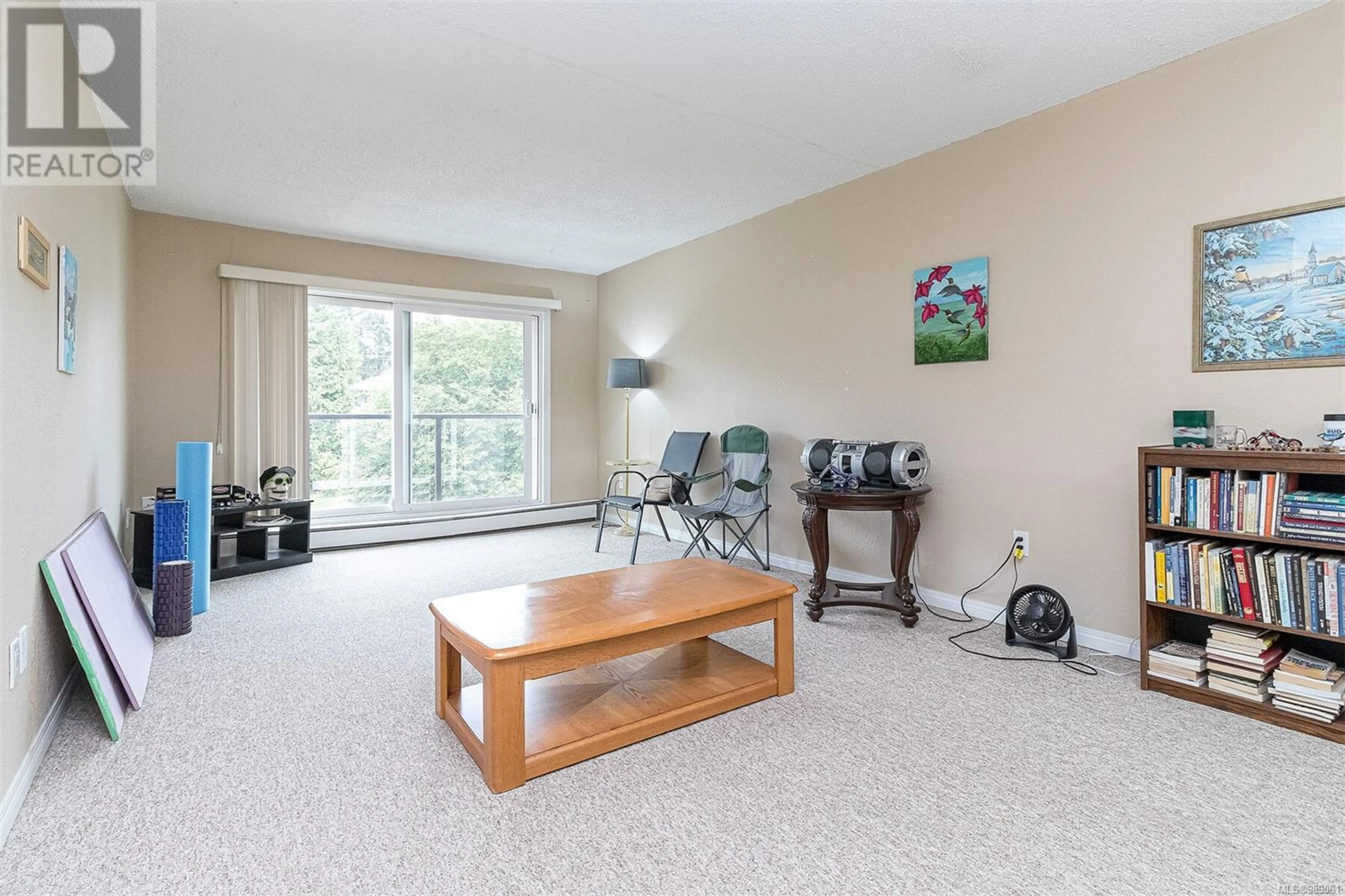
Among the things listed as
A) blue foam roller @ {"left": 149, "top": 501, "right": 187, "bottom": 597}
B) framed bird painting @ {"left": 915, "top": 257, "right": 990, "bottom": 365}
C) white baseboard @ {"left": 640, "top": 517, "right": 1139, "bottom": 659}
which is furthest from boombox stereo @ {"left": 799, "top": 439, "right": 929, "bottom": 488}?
blue foam roller @ {"left": 149, "top": 501, "right": 187, "bottom": 597}

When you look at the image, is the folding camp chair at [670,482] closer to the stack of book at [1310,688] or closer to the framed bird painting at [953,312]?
the framed bird painting at [953,312]

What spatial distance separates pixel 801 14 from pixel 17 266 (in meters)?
2.58

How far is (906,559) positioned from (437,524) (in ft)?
13.0

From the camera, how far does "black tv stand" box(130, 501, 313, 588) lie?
3.90 meters

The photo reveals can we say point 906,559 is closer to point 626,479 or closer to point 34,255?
point 626,479

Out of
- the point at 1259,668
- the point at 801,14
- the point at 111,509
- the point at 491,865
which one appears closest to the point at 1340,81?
the point at 801,14

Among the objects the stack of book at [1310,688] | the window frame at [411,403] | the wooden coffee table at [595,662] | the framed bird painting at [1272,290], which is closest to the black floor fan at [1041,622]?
the stack of book at [1310,688]

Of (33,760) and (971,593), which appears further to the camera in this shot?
(971,593)

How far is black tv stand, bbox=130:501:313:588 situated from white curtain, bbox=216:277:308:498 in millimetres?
424

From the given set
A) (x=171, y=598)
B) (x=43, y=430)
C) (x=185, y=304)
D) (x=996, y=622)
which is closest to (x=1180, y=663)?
(x=996, y=622)

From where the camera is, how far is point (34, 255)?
1.92m

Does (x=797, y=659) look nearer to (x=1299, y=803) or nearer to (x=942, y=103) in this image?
(x=1299, y=803)

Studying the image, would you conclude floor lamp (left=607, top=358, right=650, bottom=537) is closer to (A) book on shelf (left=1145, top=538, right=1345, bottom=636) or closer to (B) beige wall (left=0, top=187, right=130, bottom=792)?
(B) beige wall (left=0, top=187, right=130, bottom=792)

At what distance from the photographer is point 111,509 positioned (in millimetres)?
3545
